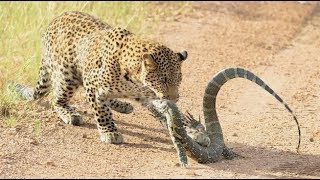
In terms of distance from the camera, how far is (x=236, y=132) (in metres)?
8.59

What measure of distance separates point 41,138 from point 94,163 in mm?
823

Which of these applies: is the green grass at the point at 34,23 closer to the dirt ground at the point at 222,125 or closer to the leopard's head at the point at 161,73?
the dirt ground at the point at 222,125

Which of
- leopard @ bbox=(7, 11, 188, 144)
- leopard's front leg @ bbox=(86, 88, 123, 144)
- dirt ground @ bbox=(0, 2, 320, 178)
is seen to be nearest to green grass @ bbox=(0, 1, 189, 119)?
dirt ground @ bbox=(0, 2, 320, 178)

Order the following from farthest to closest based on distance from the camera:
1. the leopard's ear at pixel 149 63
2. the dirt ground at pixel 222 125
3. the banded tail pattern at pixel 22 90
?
1. the banded tail pattern at pixel 22 90
2. the leopard's ear at pixel 149 63
3. the dirt ground at pixel 222 125

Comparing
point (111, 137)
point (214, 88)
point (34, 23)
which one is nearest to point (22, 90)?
point (111, 137)

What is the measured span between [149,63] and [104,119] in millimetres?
839

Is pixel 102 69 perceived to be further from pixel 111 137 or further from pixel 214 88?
pixel 214 88

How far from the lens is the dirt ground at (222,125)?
23.5ft

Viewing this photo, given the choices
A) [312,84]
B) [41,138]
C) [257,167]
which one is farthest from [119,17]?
[257,167]

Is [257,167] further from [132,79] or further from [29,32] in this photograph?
[29,32]

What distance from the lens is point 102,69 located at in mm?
8016

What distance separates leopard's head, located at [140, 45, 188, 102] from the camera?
300 inches

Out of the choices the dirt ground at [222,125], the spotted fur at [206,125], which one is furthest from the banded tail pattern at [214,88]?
the dirt ground at [222,125]

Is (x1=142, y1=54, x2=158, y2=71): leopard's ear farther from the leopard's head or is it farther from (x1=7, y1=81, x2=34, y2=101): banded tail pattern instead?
(x1=7, y1=81, x2=34, y2=101): banded tail pattern
